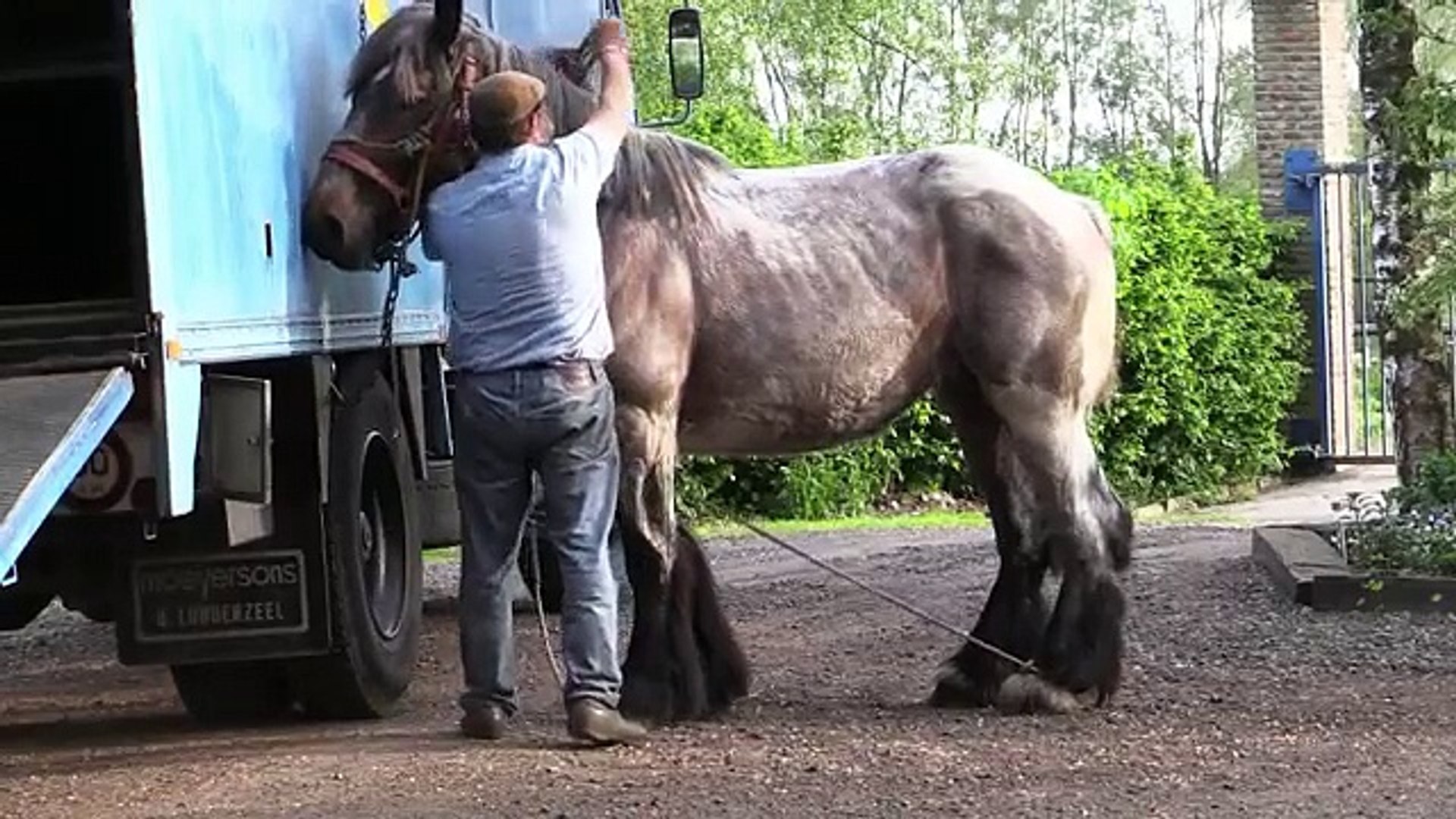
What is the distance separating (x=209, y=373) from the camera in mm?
7664

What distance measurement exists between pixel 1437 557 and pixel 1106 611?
9.81 feet

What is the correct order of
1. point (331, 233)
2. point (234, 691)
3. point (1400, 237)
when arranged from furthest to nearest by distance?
point (1400, 237) < point (234, 691) < point (331, 233)

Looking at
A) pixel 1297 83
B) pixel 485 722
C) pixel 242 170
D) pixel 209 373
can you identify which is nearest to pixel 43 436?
pixel 209 373

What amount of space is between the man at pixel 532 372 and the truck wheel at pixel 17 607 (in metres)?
1.87

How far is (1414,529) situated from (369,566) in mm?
4738

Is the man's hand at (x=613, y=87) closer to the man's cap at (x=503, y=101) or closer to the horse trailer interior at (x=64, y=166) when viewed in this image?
the man's cap at (x=503, y=101)

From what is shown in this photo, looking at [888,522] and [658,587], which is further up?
[658,587]

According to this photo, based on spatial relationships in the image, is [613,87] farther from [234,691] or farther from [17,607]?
[17,607]

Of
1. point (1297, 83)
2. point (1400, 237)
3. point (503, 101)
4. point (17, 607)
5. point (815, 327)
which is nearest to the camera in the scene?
point (503, 101)

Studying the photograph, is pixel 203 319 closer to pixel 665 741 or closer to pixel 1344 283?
pixel 665 741

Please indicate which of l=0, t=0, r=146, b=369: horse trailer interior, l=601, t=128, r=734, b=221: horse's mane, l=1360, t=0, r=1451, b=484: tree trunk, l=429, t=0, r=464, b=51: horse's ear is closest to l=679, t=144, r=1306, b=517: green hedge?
l=1360, t=0, r=1451, b=484: tree trunk

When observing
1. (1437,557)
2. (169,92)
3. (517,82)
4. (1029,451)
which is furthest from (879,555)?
(169,92)

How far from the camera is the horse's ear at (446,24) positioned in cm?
821

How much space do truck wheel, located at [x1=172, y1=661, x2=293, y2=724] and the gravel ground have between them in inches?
5.1
